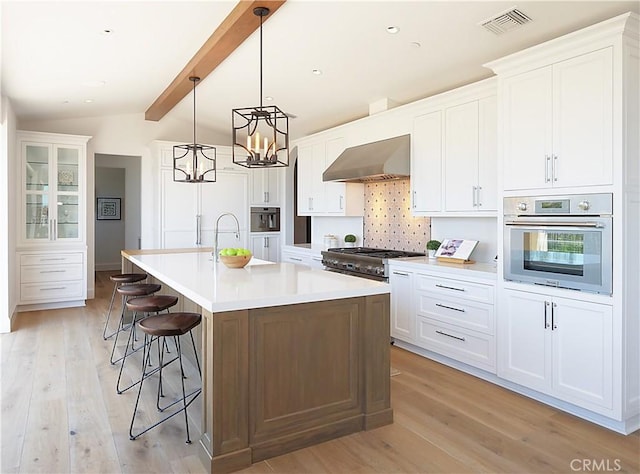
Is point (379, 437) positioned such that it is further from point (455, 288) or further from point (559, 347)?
point (455, 288)

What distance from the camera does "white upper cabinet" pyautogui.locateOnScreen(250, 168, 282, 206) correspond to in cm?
756

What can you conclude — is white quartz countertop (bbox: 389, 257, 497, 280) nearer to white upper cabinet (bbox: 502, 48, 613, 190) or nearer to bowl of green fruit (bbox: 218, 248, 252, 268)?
white upper cabinet (bbox: 502, 48, 613, 190)

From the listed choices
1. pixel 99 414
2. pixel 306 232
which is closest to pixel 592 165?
pixel 99 414

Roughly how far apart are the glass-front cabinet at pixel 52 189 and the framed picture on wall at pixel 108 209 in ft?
14.0

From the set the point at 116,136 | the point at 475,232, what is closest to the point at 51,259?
the point at 116,136

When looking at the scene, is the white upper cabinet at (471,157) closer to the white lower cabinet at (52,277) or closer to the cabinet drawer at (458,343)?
the cabinet drawer at (458,343)

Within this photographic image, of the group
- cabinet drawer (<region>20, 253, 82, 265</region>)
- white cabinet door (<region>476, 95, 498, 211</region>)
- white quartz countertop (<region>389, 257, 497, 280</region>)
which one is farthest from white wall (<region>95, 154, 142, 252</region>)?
white cabinet door (<region>476, 95, 498, 211</region>)

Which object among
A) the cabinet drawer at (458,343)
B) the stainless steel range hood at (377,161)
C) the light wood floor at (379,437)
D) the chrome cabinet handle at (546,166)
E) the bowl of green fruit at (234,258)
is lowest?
the light wood floor at (379,437)

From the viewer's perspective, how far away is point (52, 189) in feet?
20.2

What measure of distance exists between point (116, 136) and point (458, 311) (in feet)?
19.4

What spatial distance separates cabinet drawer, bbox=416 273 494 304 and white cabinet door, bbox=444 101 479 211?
2.27 feet

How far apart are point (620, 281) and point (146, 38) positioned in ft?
12.9

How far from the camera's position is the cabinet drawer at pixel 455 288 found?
350 cm

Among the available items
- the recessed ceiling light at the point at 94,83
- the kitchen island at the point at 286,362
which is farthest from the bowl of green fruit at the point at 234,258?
the recessed ceiling light at the point at 94,83
